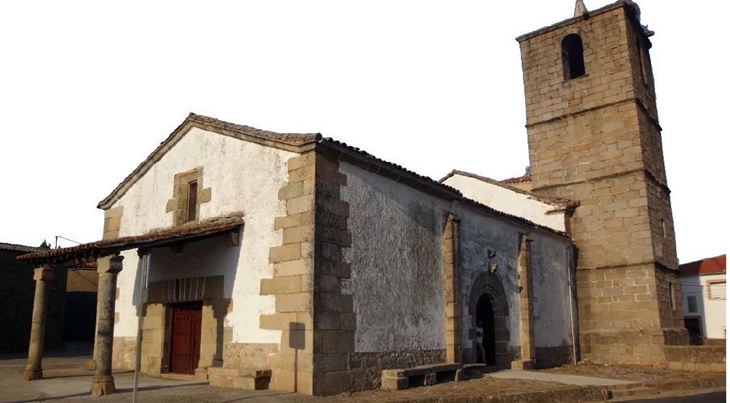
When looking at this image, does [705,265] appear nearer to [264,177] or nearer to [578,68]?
[578,68]

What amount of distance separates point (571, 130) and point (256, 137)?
12.8m

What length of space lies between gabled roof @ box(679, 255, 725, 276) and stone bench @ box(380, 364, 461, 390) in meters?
25.3

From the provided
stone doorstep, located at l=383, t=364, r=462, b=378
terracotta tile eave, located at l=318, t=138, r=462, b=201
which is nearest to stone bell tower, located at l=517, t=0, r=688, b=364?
terracotta tile eave, located at l=318, t=138, r=462, b=201

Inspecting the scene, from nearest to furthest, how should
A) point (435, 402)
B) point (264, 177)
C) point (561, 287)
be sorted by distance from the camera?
point (435, 402), point (264, 177), point (561, 287)

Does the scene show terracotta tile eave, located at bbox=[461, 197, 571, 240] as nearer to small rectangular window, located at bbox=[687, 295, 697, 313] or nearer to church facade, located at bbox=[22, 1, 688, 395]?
church facade, located at bbox=[22, 1, 688, 395]

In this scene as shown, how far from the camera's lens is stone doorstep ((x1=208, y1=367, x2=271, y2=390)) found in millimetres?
9148

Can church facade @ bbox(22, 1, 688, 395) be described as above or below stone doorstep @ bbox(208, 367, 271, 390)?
above

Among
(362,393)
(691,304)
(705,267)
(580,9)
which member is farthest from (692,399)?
(705,267)

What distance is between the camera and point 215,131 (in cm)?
1184

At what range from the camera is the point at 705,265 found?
31484mm

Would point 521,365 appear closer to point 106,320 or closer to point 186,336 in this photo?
point 186,336

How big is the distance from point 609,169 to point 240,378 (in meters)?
14.1

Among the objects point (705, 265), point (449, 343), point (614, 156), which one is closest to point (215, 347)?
point (449, 343)

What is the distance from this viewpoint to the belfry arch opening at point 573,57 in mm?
20578
